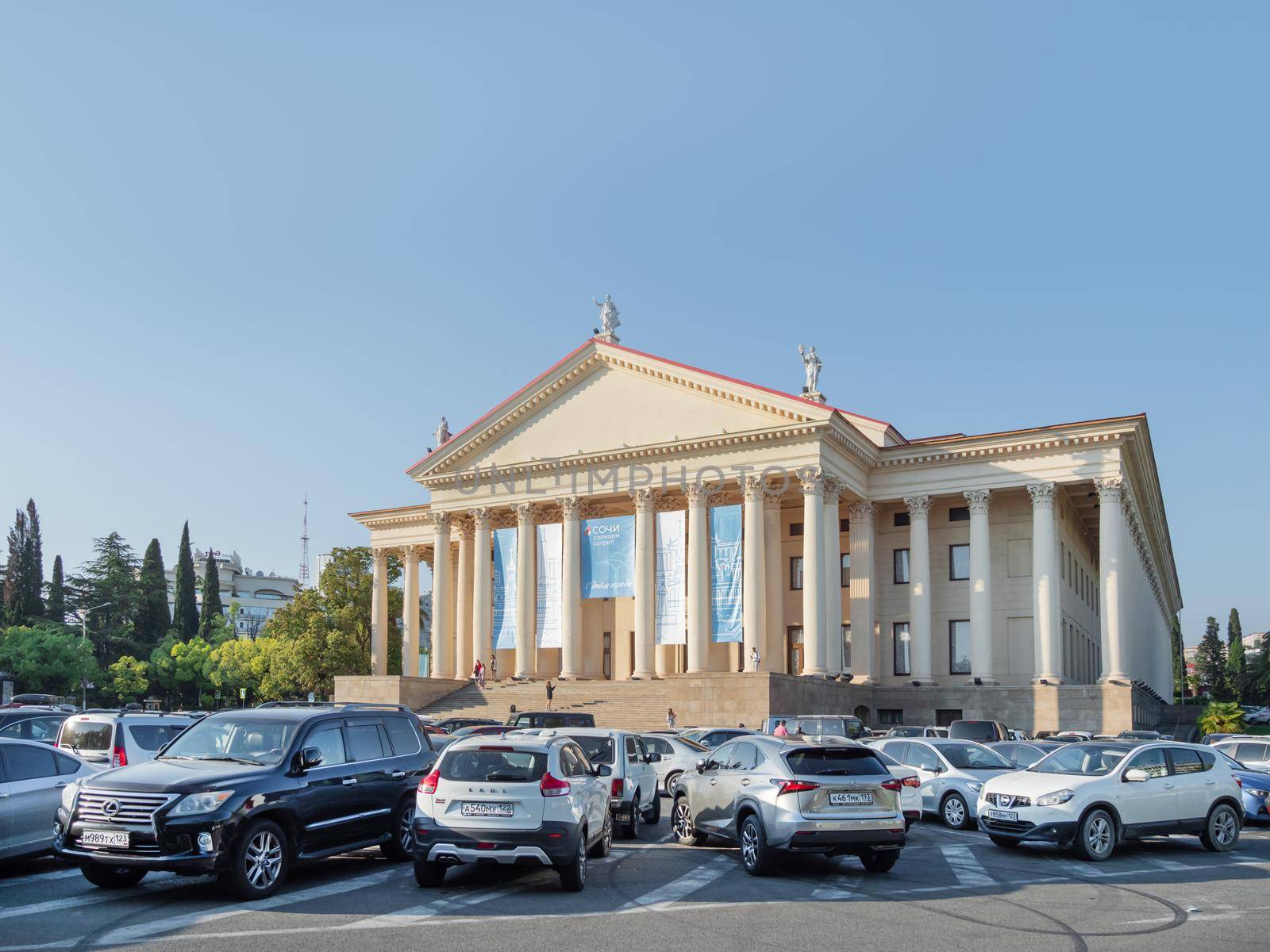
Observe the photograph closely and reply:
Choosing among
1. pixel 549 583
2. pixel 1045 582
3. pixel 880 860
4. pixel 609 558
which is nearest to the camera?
pixel 880 860

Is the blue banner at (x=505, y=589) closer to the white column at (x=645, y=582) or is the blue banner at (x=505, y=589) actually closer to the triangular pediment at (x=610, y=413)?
the triangular pediment at (x=610, y=413)

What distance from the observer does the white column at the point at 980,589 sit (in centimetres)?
4672

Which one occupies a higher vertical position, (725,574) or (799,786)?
(725,574)

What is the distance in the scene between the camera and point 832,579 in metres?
46.4

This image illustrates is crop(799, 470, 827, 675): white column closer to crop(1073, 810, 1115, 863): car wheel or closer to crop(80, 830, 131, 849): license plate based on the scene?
crop(1073, 810, 1115, 863): car wheel

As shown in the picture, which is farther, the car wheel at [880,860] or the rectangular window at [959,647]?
the rectangular window at [959,647]

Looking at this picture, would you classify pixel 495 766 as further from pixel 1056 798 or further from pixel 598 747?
pixel 1056 798

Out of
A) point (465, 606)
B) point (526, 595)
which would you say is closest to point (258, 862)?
point (526, 595)

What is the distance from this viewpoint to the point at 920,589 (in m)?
48.4

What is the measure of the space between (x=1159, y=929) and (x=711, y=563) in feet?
118

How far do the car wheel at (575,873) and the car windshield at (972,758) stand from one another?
1052 cm

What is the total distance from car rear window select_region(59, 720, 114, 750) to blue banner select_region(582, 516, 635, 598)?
31.9m

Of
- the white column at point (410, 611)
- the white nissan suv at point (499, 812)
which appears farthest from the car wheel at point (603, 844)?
the white column at point (410, 611)

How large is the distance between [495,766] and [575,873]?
1.40 m
